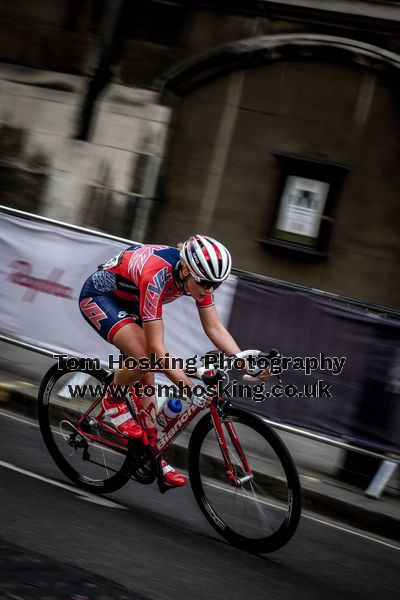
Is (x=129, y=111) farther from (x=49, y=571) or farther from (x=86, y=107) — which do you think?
(x=49, y=571)

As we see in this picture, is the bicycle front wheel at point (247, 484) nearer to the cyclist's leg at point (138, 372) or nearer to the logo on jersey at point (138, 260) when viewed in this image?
the cyclist's leg at point (138, 372)

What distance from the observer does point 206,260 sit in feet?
16.8

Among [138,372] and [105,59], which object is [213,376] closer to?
[138,372]

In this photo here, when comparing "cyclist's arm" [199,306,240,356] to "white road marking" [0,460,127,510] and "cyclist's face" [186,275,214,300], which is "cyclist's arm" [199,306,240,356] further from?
"white road marking" [0,460,127,510]

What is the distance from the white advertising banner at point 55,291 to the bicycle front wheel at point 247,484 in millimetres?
2855

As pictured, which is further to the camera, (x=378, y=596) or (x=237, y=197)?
(x=237, y=197)

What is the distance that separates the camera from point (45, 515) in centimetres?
504

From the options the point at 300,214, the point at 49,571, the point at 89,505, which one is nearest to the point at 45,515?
the point at 89,505

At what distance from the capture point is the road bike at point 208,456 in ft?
16.7


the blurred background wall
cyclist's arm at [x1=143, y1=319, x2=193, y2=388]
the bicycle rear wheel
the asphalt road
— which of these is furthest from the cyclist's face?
the blurred background wall

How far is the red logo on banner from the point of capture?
863cm

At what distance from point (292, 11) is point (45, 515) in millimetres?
8819

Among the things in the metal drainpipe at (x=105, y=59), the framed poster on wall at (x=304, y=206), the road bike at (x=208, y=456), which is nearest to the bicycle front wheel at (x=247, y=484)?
the road bike at (x=208, y=456)

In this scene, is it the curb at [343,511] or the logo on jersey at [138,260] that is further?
the curb at [343,511]
